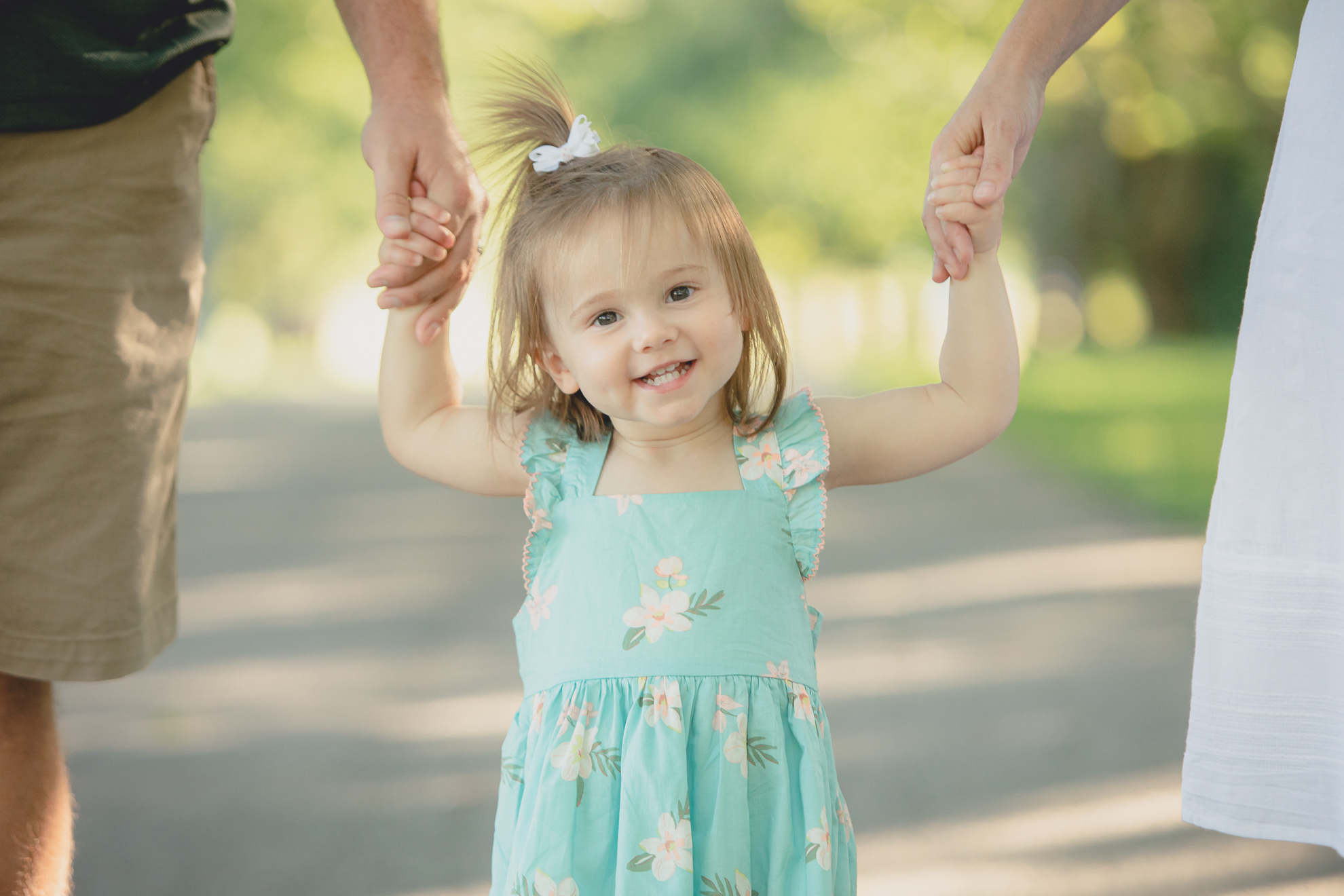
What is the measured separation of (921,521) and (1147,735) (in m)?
3.25

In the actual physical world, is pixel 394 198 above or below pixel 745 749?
above

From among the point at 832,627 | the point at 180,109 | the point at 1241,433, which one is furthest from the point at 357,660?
the point at 1241,433

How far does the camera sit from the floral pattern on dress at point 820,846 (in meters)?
1.69

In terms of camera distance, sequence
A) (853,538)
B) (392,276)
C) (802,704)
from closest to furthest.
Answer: (802,704) < (392,276) < (853,538)

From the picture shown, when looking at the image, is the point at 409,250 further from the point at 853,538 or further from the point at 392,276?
the point at 853,538

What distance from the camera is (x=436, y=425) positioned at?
1943 millimetres

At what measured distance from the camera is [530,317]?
182cm

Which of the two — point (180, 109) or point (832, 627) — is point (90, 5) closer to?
point (180, 109)

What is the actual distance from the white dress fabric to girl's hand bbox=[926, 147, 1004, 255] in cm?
34

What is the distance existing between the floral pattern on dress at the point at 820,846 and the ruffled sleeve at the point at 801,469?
35 cm

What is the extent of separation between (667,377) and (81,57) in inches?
36.4

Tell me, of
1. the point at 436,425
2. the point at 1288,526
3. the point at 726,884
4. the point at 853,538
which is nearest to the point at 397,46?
the point at 436,425

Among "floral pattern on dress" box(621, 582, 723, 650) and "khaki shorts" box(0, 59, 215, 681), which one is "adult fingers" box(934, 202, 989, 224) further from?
"khaki shorts" box(0, 59, 215, 681)

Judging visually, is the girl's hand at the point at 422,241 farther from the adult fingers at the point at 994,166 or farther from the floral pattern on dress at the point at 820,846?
the floral pattern on dress at the point at 820,846
